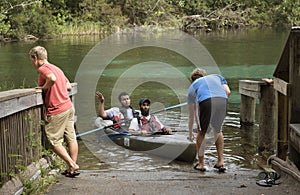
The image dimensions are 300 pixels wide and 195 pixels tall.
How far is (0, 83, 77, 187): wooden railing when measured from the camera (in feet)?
15.2

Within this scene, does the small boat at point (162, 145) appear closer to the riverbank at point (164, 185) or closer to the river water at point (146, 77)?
the river water at point (146, 77)

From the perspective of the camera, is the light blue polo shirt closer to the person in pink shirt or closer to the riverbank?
the riverbank

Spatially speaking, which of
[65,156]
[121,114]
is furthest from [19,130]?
[121,114]

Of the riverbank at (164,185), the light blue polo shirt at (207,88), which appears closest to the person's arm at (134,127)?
the light blue polo shirt at (207,88)

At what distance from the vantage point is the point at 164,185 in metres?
5.21

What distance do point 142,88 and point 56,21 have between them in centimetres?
2968

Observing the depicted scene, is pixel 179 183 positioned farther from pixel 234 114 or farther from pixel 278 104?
pixel 234 114

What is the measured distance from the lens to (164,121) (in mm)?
11680

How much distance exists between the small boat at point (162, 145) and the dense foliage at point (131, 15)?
30.9 m

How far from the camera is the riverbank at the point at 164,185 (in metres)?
4.95

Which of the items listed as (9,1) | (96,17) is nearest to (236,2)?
(96,17)

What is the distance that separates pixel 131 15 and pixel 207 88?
44140mm

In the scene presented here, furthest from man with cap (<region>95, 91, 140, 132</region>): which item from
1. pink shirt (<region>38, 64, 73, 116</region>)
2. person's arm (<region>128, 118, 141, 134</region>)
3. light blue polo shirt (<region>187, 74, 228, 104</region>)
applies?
pink shirt (<region>38, 64, 73, 116</region>)

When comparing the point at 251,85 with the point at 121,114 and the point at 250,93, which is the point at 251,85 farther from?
the point at 121,114
